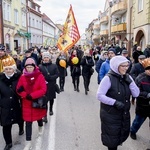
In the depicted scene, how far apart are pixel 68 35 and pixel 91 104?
186 inches

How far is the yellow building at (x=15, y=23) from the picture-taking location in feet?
86.7

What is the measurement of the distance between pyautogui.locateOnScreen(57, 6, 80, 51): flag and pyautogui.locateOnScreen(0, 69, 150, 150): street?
4.43 metres

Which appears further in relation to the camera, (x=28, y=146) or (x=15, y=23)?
(x=15, y=23)

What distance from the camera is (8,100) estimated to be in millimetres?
4285

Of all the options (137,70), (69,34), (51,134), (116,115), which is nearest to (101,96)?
(116,115)

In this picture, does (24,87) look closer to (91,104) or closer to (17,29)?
(91,104)

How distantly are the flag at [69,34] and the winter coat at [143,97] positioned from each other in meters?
7.06

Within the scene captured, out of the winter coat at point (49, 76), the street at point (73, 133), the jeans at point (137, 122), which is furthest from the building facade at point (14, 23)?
the jeans at point (137, 122)

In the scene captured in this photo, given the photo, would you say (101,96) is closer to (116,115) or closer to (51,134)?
(116,115)

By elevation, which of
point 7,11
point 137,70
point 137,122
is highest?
point 7,11

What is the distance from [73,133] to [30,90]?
1572 mm

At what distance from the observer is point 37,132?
17.5 feet

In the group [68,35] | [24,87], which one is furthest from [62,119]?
[68,35]

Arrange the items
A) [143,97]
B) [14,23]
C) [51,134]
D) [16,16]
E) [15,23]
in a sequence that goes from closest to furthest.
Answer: [143,97], [51,134], [14,23], [15,23], [16,16]
